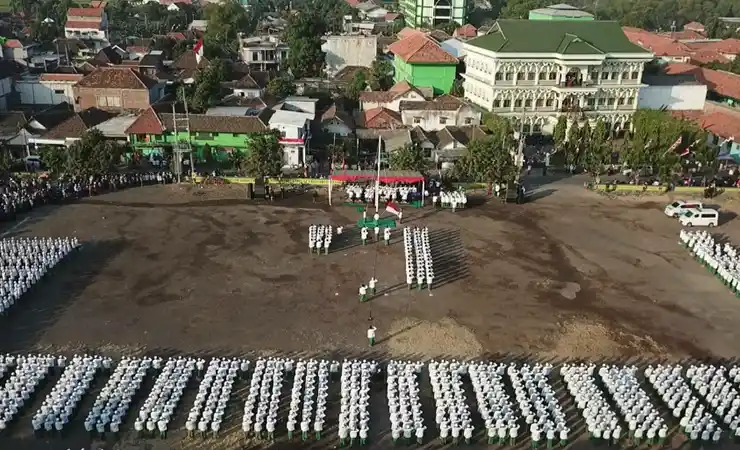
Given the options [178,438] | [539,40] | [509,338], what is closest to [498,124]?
[539,40]

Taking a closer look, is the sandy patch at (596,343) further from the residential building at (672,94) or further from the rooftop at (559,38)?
the residential building at (672,94)

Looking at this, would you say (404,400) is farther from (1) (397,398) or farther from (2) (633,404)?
(2) (633,404)

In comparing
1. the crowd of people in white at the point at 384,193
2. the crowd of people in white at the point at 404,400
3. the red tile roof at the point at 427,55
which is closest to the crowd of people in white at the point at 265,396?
the crowd of people in white at the point at 404,400

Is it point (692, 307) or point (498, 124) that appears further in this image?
point (498, 124)

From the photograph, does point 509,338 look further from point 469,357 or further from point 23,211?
point 23,211

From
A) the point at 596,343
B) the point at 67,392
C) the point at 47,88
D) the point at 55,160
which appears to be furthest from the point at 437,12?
the point at 67,392

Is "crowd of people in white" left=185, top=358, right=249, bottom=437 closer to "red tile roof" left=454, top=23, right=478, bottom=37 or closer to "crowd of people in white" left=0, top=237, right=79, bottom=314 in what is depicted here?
"crowd of people in white" left=0, top=237, right=79, bottom=314
